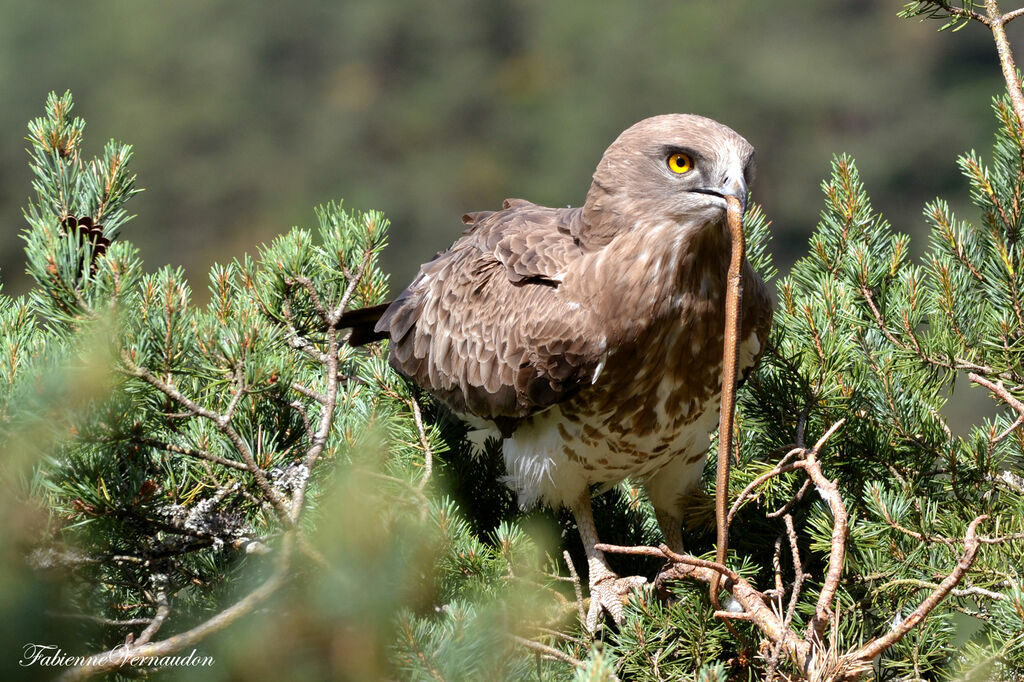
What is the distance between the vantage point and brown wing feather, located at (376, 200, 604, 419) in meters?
2.50

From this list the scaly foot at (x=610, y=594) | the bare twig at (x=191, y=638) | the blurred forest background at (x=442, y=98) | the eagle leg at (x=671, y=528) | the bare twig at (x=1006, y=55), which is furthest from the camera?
the blurred forest background at (x=442, y=98)

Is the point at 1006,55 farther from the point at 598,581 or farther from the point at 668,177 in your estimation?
the point at 598,581

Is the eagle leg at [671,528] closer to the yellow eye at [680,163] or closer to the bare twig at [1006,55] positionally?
the yellow eye at [680,163]

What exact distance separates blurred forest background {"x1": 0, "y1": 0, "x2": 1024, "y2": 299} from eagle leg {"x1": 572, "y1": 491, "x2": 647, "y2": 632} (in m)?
12.7

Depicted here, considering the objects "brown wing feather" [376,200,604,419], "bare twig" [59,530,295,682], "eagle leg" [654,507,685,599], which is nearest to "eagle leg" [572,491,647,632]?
"eagle leg" [654,507,685,599]

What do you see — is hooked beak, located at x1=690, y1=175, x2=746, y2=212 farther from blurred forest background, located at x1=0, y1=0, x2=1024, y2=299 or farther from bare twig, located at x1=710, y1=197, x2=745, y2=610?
blurred forest background, located at x1=0, y1=0, x2=1024, y2=299

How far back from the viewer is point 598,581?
2645mm

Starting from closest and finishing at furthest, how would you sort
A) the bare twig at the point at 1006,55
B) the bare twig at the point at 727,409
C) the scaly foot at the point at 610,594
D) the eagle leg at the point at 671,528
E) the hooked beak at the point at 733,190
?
the bare twig at the point at 727,409 → the hooked beak at the point at 733,190 → the bare twig at the point at 1006,55 → the scaly foot at the point at 610,594 → the eagle leg at the point at 671,528

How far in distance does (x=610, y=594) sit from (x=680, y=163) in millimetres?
1082

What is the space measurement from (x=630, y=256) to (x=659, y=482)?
0.73 m

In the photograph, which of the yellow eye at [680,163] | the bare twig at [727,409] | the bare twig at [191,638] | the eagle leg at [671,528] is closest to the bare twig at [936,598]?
the bare twig at [727,409]

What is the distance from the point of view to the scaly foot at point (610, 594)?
250 centimetres

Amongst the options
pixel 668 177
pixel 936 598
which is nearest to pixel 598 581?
pixel 668 177

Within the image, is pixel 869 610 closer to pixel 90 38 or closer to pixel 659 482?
pixel 659 482
